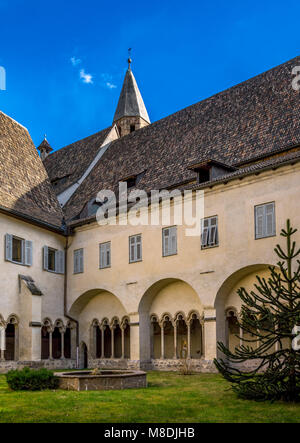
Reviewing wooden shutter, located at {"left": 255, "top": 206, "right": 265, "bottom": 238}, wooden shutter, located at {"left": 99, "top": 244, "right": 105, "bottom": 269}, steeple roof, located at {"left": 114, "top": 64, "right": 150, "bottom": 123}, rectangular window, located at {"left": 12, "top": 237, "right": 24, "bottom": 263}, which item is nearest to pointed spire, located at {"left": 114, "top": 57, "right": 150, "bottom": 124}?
steeple roof, located at {"left": 114, "top": 64, "right": 150, "bottom": 123}

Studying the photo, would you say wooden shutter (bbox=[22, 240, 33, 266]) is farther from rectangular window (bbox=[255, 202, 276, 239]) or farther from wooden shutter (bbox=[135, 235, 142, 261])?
rectangular window (bbox=[255, 202, 276, 239])

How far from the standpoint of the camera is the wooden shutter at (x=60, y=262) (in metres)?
26.1

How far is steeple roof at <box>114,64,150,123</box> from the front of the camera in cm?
4004

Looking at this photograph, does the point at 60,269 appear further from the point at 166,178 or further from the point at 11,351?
the point at 166,178

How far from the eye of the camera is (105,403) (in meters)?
11.6

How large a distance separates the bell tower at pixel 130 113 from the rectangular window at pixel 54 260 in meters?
15.8

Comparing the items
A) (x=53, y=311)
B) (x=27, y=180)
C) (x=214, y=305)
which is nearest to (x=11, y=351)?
(x=53, y=311)

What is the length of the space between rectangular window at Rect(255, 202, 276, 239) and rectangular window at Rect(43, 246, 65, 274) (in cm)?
1050

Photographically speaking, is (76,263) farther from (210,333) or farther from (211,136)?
(211,136)

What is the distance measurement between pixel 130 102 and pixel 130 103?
108 mm

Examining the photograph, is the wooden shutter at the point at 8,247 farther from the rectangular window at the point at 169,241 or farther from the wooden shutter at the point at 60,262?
the rectangular window at the point at 169,241

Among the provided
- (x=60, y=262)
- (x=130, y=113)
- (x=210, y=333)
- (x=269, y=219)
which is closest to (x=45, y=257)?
(x=60, y=262)

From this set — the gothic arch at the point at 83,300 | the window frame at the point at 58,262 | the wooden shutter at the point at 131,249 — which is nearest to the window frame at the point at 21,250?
the window frame at the point at 58,262
